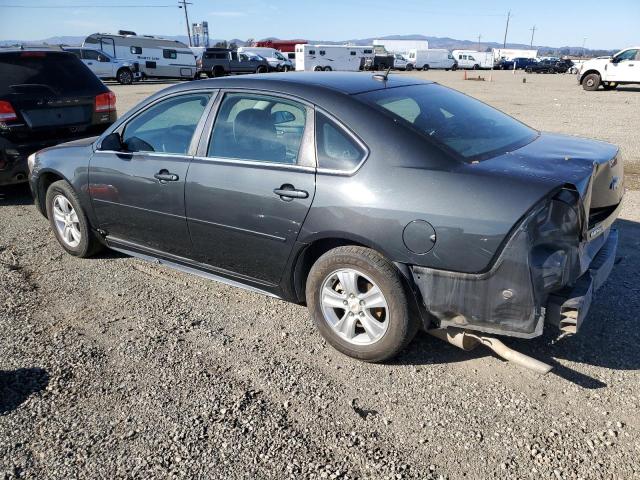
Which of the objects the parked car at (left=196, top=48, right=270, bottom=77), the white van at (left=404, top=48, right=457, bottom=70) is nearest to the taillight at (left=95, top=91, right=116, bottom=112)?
the parked car at (left=196, top=48, right=270, bottom=77)

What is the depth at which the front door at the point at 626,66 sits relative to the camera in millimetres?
22266

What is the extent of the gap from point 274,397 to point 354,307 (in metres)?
0.71

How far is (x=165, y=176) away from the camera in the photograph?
3955 mm

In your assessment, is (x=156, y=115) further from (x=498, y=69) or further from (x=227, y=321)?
(x=498, y=69)

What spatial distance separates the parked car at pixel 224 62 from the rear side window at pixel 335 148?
128 feet

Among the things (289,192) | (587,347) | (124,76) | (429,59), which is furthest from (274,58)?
(587,347)

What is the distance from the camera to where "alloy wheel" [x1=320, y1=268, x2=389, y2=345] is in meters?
3.20

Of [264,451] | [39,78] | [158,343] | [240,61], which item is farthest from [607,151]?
[240,61]

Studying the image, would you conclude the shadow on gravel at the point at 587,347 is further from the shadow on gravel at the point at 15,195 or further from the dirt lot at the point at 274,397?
the shadow on gravel at the point at 15,195

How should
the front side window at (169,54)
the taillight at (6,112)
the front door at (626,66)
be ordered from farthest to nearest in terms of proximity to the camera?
the front side window at (169,54), the front door at (626,66), the taillight at (6,112)

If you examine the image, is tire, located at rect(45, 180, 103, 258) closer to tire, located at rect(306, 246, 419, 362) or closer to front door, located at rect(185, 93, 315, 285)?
front door, located at rect(185, 93, 315, 285)

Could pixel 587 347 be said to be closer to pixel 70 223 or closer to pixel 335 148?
pixel 335 148

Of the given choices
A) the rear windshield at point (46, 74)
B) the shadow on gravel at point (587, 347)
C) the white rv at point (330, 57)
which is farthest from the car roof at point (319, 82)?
the white rv at point (330, 57)

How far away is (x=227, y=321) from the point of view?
3.87 metres
